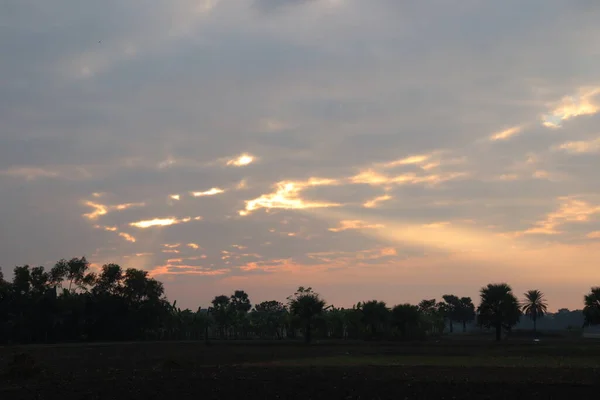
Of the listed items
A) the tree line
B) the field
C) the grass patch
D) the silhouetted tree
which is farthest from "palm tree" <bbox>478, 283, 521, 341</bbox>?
the field

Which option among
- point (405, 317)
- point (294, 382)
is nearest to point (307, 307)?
point (405, 317)

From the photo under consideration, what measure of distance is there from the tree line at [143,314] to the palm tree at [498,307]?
16 cm

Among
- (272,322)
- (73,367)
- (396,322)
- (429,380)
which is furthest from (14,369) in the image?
(272,322)

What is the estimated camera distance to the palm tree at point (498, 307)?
90.8 m

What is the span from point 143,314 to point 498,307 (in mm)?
76813

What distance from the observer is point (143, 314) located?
4948 inches

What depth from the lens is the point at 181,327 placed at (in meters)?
139

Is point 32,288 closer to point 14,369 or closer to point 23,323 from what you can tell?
point 23,323

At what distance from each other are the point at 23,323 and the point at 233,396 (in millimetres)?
93372

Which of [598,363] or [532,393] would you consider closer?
[532,393]

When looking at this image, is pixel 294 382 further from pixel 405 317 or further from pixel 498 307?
pixel 405 317

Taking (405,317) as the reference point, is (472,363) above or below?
below

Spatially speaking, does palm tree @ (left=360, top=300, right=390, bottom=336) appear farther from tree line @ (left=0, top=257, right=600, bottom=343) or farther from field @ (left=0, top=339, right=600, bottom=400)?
field @ (left=0, top=339, right=600, bottom=400)

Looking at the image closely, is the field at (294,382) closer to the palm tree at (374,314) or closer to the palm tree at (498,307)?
the palm tree at (498,307)
